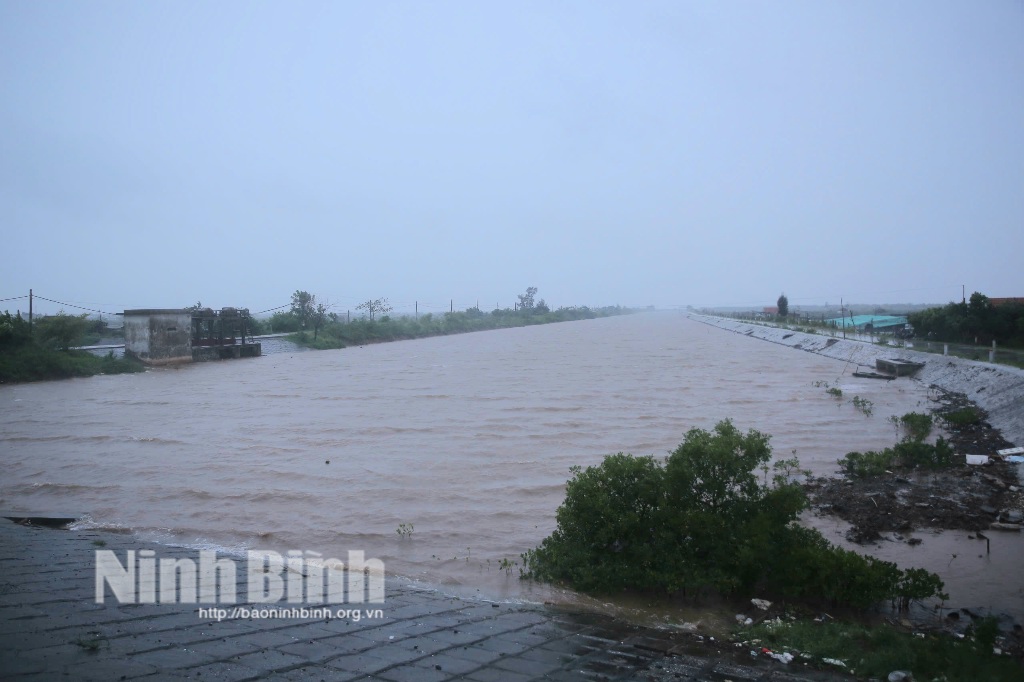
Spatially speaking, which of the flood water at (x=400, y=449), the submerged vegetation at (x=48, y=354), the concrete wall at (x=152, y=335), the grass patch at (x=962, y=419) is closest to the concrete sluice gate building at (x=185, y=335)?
the concrete wall at (x=152, y=335)

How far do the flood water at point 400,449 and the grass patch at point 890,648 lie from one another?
4.84 ft

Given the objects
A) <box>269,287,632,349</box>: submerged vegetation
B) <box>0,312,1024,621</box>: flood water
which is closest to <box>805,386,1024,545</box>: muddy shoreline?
<box>0,312,1024,621</box>: flood water

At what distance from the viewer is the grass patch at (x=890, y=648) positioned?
12.2 ft

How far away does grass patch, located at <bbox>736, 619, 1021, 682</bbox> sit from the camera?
3732 millimetres

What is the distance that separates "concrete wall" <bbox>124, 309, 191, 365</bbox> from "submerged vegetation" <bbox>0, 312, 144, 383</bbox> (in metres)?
0.69

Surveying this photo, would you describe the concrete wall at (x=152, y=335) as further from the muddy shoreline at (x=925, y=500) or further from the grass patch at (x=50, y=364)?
the muddy shoreline at (x=925, y=500)

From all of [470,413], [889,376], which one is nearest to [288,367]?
[470,413]

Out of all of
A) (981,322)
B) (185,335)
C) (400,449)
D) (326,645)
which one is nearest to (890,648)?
(326,645)

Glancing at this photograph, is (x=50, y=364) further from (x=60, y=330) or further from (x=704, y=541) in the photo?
(x=704, y=541)

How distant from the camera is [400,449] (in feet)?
38.7

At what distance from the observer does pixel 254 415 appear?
622 inches

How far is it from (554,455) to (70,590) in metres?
7.47

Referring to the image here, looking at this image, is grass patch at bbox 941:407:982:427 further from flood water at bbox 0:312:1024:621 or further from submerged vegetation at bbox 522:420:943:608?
submerged vegetation at bbox 522:420:943:608

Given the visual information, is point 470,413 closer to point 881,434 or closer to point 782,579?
point 881,434
